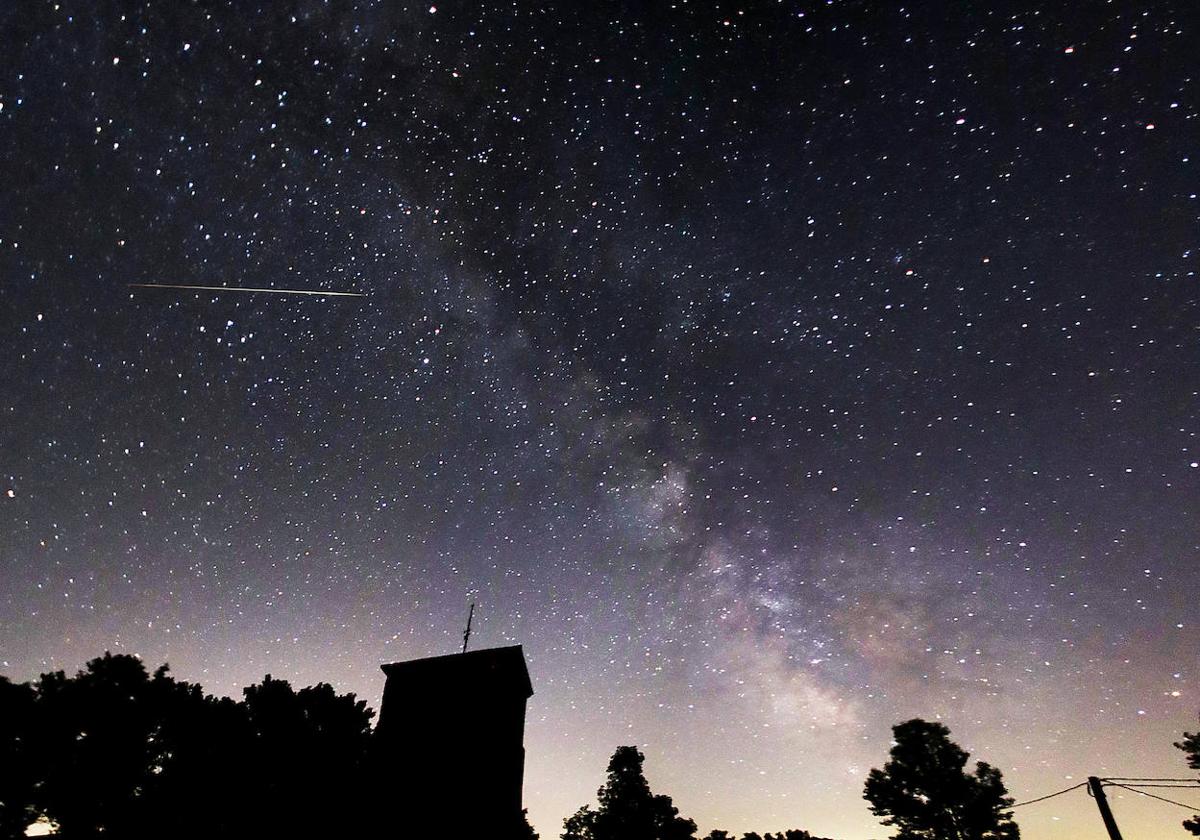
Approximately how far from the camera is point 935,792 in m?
28.8

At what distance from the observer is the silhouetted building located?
19.1 meters

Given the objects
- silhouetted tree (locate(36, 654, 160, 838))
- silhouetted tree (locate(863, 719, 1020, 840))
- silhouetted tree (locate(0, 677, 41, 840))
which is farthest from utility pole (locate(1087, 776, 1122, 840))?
silhouetted tree (locate(0, 677, 41, 840))

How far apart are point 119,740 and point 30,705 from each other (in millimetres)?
4261

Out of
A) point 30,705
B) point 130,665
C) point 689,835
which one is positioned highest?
point 130,665

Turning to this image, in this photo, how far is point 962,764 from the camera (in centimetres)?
2905

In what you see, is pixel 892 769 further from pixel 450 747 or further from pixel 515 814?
pixel 450 747

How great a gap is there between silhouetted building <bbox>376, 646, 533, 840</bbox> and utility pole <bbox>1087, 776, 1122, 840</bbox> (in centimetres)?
1958

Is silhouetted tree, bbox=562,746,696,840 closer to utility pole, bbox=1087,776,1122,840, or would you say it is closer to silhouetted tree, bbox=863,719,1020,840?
silhouetted tree, bbox=863,719,1020,840

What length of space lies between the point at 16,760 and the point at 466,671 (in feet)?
65.6

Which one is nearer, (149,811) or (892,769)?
(149,811)

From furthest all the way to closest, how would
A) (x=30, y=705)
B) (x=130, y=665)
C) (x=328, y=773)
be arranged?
(x=130, y=665) → (x=30, y=705) → (x=328, y=773)

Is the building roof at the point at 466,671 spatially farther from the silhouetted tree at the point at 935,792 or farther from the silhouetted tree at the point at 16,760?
the silhouetted tree at the point at 935,792

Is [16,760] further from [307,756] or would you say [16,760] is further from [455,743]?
[455,743]

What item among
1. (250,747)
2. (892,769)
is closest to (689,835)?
(892,769)
